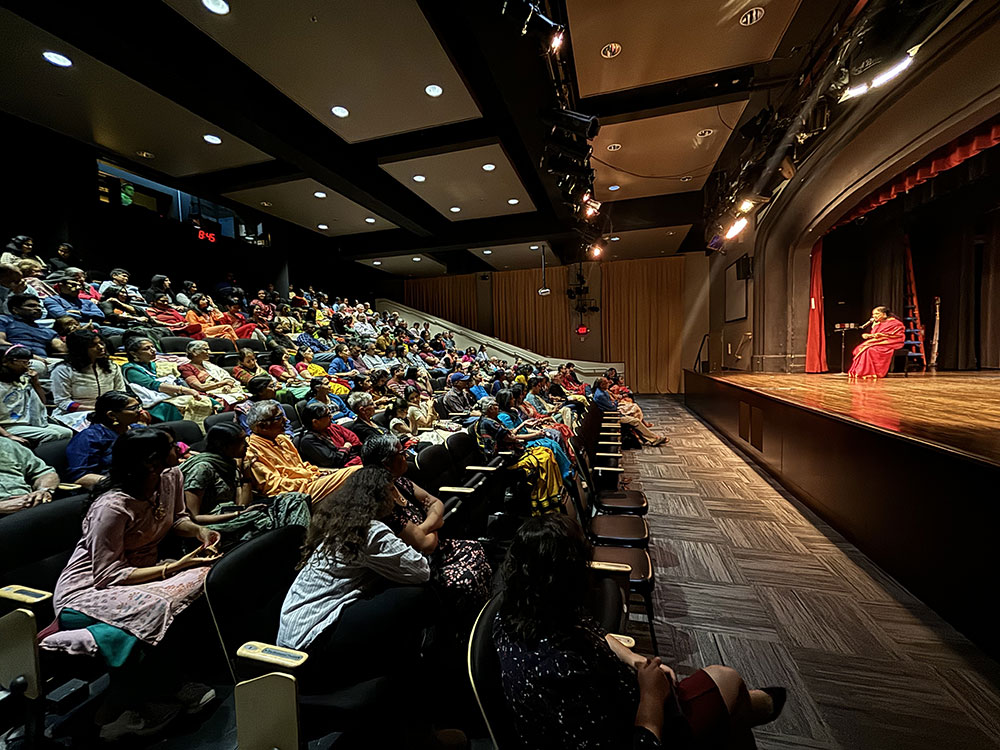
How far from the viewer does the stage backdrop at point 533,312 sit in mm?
12352

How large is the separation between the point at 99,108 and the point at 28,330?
2.39 m

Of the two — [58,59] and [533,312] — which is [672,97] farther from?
[533,312]

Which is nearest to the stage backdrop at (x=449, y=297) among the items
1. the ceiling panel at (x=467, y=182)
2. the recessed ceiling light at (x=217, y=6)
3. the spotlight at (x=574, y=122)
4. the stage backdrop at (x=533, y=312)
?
the stage backdrop at (x=533, y=312)

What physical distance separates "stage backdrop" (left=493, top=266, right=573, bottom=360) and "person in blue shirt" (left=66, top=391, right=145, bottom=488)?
10822mm

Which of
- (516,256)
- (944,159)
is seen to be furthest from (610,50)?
(516,256)

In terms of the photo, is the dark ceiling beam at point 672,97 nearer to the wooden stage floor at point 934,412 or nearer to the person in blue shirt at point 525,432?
the wooden stage floor at point 934,412

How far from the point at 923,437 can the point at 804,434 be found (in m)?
1.18

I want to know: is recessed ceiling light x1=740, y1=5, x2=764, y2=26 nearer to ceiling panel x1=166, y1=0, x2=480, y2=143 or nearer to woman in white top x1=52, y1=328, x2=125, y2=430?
ceiling panel x1=166, y1=0, x2=480, y2=143

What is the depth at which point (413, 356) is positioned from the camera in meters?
8.29

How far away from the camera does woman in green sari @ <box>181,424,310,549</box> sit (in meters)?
1.71

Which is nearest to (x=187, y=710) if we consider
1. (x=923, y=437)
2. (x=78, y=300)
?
(x=923, y=437)

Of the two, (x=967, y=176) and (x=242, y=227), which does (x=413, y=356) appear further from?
(x=967, y=176)

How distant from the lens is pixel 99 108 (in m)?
4.18

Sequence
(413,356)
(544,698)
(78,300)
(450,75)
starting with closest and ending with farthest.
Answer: (544,698) → (450,75) → (78,300) → (413,356)
